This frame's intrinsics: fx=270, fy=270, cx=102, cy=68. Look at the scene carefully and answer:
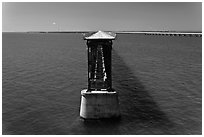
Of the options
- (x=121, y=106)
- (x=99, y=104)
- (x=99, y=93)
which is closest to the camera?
(x=99, y=93)

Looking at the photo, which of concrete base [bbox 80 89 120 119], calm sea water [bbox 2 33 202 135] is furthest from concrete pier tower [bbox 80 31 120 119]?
calm sea water [bbox 2 33 202 135]

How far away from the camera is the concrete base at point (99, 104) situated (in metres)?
23.9

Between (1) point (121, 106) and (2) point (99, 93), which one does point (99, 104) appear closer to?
(2) point (99, 93)

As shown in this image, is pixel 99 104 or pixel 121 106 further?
pixel 121 106

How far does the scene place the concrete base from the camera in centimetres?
2389

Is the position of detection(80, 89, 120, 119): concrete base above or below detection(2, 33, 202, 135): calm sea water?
above

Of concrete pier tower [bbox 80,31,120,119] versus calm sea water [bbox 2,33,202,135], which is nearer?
concrete pier tower [bbox 80,31,120,119]

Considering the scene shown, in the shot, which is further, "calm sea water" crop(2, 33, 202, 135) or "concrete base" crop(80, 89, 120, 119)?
"calm sea water" crop(2, 33, 202, 135)

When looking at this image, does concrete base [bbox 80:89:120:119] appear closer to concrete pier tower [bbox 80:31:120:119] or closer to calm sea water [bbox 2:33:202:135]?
concrete pier tower [bbox 80:31:120:119]

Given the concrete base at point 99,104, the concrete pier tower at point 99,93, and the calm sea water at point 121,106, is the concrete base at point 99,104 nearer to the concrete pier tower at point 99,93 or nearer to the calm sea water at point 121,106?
the concrete pier tower at point 99,93

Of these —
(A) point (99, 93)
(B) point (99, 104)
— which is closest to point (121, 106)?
(B) point (99, 104)

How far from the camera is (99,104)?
24.0 meters

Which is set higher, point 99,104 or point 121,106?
point 99,104

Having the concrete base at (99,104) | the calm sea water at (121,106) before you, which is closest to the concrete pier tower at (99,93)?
the concrete base at (99,104)
